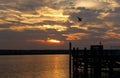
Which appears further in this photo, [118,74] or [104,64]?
[118,74]

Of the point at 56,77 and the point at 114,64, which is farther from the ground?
the point at 114,64

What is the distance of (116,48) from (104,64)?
19572 mm

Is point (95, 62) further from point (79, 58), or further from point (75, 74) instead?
point (75, 74)

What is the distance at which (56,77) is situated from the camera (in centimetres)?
6994

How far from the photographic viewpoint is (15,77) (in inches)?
2840

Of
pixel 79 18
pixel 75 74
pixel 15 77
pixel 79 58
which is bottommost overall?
pixel 15 77

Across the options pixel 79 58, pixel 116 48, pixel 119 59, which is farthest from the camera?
pixel 116 48

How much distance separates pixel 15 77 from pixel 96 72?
47.9 meters

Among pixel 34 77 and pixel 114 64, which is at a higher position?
pixel 114 64

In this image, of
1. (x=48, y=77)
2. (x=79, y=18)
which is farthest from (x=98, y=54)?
(x=48, y=77)

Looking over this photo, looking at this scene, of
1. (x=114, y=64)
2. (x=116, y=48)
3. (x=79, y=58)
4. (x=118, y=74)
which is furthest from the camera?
(x=116, y=48)

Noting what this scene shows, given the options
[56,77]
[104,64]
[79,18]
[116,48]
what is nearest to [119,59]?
[104,64]

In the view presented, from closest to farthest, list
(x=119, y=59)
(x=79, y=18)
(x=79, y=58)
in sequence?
1. (x=119, y=59)
2. (x=79, y=18)
3. (x=79, y=58)

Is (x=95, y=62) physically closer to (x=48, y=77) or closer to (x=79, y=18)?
(x=79, y=18)
